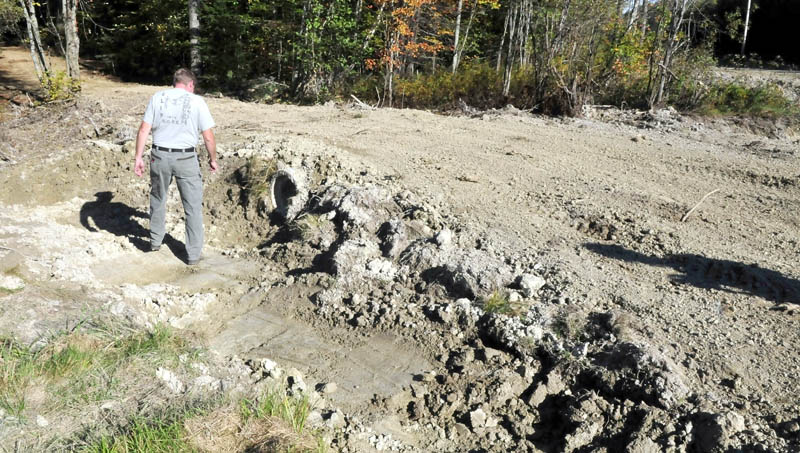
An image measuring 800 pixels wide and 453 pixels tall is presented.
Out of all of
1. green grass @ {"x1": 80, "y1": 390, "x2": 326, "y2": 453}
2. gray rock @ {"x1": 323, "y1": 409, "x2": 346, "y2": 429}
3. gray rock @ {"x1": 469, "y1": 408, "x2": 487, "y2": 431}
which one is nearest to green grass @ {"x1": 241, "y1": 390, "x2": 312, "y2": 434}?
green grass @ {"x1": 80, "y1": 390, "x2": 326, "y2": 453}

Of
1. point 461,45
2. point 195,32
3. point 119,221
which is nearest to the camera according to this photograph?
point 119,221

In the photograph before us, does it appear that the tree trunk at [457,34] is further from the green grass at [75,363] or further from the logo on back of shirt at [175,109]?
the green grass at [75,363]

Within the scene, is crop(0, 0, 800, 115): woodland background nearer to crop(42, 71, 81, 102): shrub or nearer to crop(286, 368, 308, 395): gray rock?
crop(42, 71, 81, 102): shrub

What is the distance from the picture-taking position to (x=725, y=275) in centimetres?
464

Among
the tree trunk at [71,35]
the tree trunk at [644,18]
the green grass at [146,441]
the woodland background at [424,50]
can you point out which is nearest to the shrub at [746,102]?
the woodland background at [424,50]

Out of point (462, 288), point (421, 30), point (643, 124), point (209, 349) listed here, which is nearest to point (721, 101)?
point (643, 124)

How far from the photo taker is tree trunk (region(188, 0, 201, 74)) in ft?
48.2

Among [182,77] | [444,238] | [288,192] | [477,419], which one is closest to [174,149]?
[182,77]

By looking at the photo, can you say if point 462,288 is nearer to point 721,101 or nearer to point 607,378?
point 607,378

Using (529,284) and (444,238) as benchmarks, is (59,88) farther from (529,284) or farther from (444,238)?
(529,284)

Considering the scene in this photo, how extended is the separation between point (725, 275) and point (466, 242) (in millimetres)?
2077

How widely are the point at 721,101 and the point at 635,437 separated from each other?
33.6 feet

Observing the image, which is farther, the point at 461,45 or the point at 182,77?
the point at 461,45

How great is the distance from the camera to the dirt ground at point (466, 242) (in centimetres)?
387
